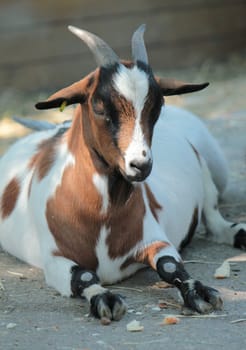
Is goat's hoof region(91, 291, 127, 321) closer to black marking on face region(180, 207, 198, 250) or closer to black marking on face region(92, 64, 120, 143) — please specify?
black marking on face region(92, 64, 120, 143)

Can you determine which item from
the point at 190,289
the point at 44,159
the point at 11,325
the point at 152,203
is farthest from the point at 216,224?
the point at 11,325

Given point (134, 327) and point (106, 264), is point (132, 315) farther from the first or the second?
point (106, 264)

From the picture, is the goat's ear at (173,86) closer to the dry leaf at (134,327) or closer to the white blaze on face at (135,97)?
the white blaze on face at (135,97)

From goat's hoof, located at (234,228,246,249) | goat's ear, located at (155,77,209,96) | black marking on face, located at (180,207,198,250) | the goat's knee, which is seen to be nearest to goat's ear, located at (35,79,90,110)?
goat's ear, located at (155,77,209,96)

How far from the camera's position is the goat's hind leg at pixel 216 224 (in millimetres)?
5864

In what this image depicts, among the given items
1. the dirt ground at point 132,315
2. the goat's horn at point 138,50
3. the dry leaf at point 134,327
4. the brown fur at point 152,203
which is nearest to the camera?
the dirt ground at point 132,315

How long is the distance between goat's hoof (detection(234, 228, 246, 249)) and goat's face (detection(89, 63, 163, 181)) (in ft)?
4.78

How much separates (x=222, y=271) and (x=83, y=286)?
0.86 metres

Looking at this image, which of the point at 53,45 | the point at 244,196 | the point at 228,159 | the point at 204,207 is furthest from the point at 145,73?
the point at 53,45

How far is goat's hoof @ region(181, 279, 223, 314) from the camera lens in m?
4.59

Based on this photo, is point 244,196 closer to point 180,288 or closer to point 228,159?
point 228,159

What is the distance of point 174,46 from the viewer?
1188cm

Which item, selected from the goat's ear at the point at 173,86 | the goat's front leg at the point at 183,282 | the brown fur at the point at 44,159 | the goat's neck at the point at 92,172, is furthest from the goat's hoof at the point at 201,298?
the brown fur at the point at 44,159

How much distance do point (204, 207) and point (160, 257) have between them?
1272 millimetres
